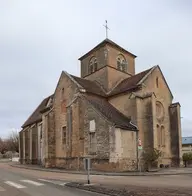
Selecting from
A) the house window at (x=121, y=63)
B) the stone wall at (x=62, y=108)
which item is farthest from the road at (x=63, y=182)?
the house window at (x=121, y=63)

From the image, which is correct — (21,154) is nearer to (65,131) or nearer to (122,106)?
(65,131)

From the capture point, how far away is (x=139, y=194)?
11.6 meters

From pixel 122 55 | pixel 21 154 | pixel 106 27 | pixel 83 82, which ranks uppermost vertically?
pixel 106 27

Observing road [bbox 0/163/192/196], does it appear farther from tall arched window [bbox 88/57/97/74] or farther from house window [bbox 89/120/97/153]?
tall arched window [bbox 88/57/97/74]

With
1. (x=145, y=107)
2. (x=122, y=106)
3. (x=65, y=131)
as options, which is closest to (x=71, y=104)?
(x=65, y=131)

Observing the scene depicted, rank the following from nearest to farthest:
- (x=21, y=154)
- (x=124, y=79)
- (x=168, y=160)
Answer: (x=168, y=160) < (x=124, y=79) < (x=21, y=154)

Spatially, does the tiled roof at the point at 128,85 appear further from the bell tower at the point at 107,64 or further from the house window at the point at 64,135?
the house window at the point at 64,135

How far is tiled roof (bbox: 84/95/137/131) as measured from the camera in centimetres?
2784

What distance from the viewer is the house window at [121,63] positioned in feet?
127

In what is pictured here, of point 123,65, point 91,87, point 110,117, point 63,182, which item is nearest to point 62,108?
point 91,87

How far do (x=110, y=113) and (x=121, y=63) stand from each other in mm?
11609

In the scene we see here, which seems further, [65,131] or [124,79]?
[124,79]

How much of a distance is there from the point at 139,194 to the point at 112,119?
16.2 meters

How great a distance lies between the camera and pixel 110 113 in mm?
29641
